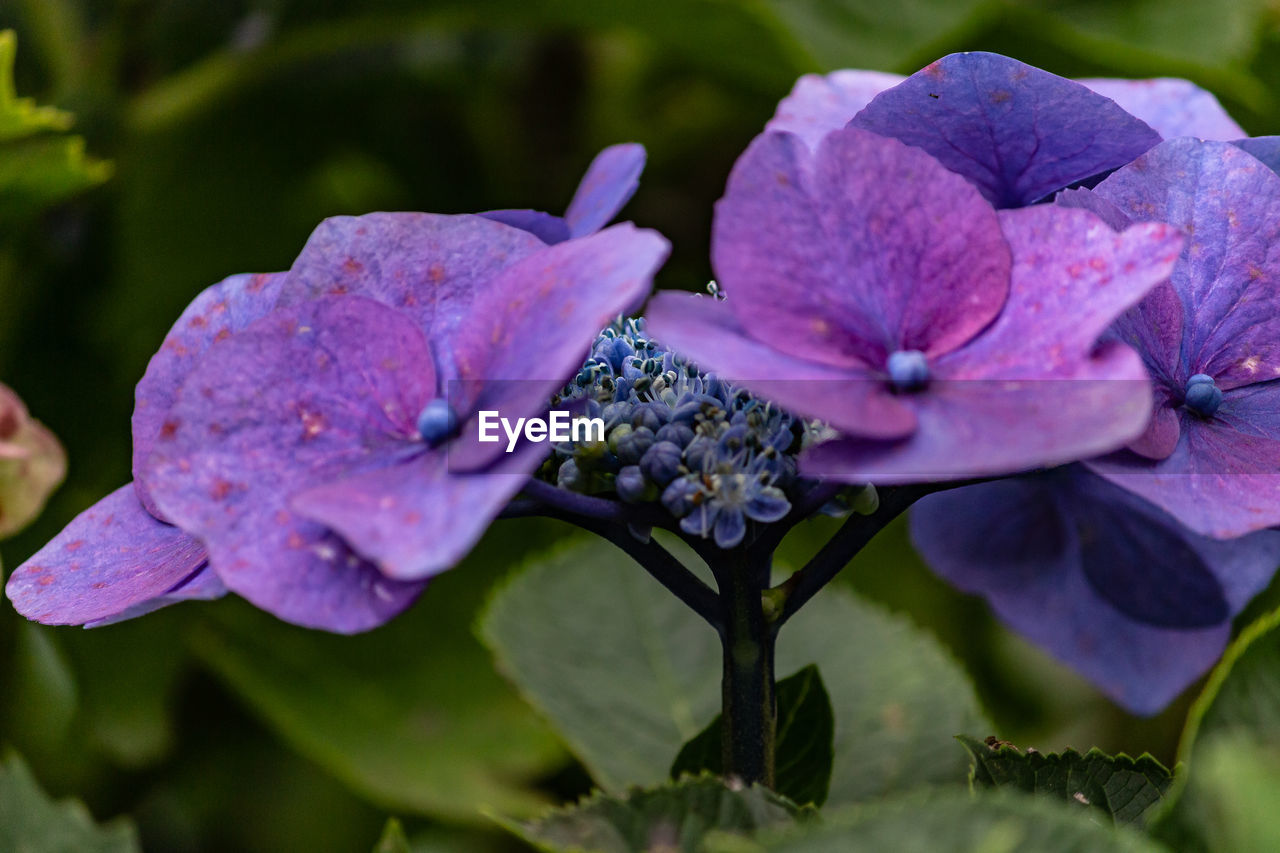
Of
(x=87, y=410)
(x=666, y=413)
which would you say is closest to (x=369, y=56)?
(x=87, y=410)

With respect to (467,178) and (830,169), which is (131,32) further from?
(830,169)

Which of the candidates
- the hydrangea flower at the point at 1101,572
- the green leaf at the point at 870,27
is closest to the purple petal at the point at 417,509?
the hydrangea flower at the point at 1101,572

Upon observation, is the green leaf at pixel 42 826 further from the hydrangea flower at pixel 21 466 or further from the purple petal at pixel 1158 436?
the purple petal at pixel 1158 436

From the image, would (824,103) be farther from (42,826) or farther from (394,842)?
(42,826)

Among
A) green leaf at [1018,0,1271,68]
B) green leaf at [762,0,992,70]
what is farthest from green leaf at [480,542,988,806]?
green leaf at [1018,0,1271,68]

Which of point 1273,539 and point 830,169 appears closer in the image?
point 830,169

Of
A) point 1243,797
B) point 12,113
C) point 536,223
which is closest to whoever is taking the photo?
point 1243,797

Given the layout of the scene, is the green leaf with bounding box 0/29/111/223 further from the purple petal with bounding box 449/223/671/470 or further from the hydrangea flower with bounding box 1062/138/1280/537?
the hydrangea flower with bounding box 1062/138/1280/537

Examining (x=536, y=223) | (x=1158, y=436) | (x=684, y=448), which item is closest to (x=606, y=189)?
(x=536, y=223)
